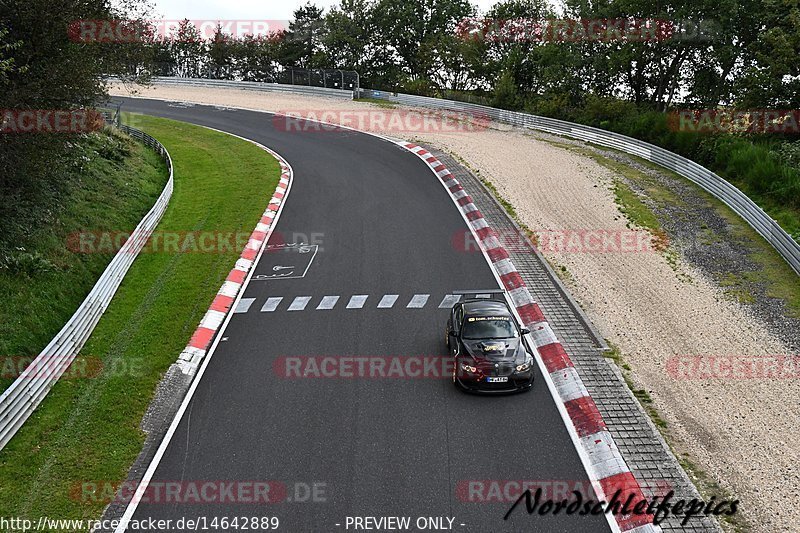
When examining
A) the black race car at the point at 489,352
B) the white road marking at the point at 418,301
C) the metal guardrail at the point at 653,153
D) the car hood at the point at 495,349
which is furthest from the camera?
the metal guardrail at the point at 653,153

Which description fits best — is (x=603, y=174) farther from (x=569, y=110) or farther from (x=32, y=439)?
(x=32, y=439)

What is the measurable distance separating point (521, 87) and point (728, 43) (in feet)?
50.9

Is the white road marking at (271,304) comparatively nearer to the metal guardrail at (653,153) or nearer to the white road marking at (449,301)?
the white road marking at (449,301)

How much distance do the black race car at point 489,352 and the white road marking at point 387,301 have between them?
110 inches

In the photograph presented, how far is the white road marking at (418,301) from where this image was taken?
16.2 meters

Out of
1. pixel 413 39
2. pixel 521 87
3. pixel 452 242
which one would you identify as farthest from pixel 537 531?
pixel 413 39

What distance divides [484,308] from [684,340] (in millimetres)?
5169

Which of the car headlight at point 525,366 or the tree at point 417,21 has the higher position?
the tree at point 417,21

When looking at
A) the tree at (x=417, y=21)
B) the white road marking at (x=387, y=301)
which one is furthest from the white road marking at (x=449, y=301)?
the tree at (x=417, y=21)

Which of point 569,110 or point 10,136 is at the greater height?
point 569,110

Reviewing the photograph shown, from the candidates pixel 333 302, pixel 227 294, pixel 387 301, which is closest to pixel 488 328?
pixel 387 301

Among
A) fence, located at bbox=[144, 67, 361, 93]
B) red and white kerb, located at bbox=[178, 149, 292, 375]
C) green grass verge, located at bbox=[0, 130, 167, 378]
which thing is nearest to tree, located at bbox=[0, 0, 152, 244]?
green grass verge, located at bbox=[0, 130, 167, 378]

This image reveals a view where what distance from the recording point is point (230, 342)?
14844mm

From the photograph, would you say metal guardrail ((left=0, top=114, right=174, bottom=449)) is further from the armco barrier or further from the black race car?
the armco barrier
